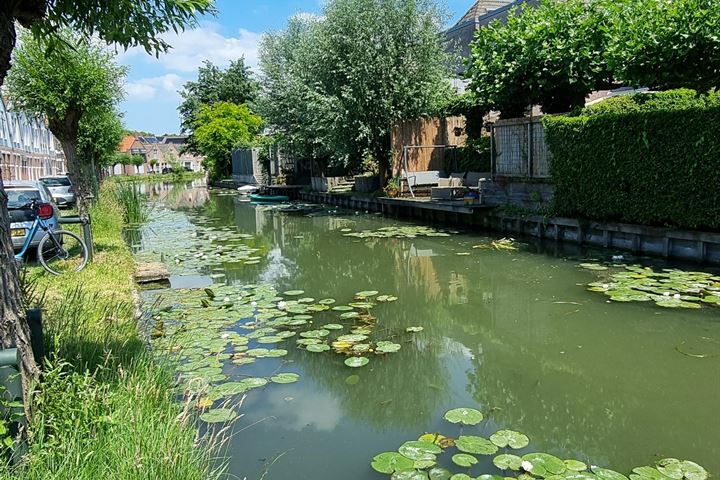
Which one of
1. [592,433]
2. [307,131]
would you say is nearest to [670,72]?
[592,433]

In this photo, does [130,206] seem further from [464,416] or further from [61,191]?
[464,416]

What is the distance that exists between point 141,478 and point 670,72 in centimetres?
947

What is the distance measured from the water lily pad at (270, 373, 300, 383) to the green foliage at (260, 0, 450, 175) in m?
14.6

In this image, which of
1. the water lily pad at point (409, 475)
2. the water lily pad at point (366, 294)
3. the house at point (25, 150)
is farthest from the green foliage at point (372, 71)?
the water lily pad at point (409, 475)

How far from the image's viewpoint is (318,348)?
5.86 metres

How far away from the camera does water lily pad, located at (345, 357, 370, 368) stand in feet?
17.7

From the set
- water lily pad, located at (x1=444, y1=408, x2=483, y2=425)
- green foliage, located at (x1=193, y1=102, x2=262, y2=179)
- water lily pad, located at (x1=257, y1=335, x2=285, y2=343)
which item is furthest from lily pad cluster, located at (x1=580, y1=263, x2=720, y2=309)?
green foliage, located at (x1=193, y1=102, x2=262, y2=179)

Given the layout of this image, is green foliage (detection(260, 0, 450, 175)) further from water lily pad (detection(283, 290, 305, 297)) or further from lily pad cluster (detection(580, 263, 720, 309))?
lily pad cluster (detection(580, 263, 720, 309))

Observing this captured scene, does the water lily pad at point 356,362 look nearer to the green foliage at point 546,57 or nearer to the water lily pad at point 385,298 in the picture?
the water lily pad at point 385,298

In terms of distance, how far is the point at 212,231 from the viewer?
17.0 meters

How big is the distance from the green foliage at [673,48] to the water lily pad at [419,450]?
7.70 meters

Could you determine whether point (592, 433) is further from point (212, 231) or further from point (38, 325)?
point (212, 231)

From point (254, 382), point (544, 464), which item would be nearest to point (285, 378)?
point (254, 382)

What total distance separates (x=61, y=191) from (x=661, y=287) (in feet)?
71.5
